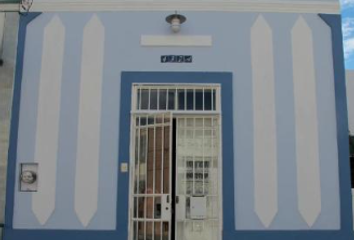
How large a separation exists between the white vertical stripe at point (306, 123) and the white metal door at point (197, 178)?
46.6 inches

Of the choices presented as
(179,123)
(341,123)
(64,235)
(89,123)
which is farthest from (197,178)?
(341,123)

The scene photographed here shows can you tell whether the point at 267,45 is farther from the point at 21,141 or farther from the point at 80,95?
the point at 21,141

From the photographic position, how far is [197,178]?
6.54 meters

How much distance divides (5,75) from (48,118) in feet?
3.12

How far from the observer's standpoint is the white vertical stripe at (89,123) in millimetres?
6402

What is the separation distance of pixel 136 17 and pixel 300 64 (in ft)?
8.40

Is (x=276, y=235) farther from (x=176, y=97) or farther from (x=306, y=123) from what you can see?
(x=176, y=97)

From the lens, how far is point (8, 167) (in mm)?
6523

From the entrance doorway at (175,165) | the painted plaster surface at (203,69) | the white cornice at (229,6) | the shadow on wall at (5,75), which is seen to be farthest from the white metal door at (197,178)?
the shadow on wall at (5,75)

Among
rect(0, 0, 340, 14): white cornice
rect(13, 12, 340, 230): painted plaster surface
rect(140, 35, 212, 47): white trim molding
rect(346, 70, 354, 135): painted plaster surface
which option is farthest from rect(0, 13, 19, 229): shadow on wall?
rect(346, 70, 354, 135): painted plaster surface

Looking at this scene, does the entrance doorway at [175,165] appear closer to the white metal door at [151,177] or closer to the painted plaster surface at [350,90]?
the white metal door at [151,177]

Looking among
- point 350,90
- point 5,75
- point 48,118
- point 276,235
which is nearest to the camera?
point 276,235

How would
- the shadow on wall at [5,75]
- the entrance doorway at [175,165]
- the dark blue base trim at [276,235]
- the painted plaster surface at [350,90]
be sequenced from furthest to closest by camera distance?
the painted plaster surface at [350,90], the shadow on wall at [5,75], the entrance doorway at [175,165], the dark blue base trim at [276,235]

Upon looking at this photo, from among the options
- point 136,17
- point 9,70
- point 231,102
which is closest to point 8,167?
point 9,70
